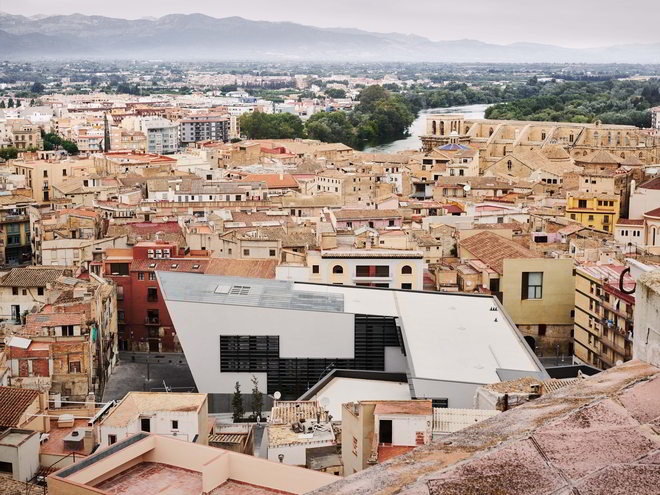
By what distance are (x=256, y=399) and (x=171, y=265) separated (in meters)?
4.68

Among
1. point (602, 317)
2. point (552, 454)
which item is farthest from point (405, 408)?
point (602, 317)

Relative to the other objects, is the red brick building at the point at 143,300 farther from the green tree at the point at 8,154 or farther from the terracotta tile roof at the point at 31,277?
the green tree at the point at 8,154

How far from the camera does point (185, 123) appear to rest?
49.5 metres

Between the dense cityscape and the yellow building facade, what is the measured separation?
6 cm

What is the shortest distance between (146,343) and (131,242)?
7.74 ft

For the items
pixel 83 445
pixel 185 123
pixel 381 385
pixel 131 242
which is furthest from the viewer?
pixel 185 123

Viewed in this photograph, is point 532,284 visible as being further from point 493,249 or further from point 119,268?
point 119,268

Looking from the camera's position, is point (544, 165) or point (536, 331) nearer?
point (536, 331)

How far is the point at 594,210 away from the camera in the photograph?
68.0 ft

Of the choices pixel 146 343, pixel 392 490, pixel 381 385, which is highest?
pixel 392 490

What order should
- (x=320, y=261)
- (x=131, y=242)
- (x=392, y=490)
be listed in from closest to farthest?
(x=392, y=490) → (x=320, y=261) → (x=131, y=242)

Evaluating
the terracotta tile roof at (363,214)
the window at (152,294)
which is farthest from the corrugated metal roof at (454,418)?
the terracotta tile roof at (363,214)

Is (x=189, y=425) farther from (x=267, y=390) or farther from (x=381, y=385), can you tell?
(x=267, y=390)

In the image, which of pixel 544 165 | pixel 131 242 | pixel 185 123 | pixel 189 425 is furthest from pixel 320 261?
pixel 185 123
